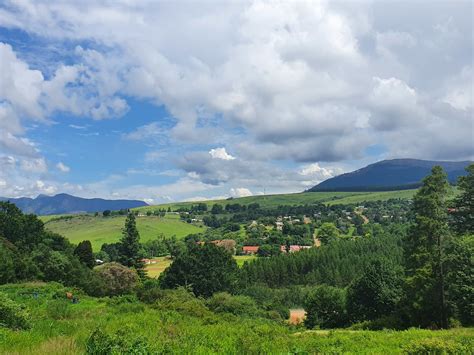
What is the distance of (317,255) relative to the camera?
397ft

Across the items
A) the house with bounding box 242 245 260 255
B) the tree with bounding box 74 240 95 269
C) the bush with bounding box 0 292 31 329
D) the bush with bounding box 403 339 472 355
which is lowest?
the house with bounding box 242 245 260 255

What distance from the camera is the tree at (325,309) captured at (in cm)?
5944

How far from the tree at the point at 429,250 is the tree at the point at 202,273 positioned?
1987 inches

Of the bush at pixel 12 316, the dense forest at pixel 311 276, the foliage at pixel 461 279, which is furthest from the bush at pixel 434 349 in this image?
the foliage at pixel 461 279

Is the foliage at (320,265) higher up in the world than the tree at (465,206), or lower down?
lower down

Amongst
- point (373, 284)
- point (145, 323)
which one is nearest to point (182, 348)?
point (145, 323)

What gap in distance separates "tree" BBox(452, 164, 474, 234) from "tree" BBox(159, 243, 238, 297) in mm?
47984

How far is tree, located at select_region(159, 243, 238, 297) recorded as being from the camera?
81.9m

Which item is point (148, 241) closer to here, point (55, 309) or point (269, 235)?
point (269, 235)

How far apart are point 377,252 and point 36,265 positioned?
3602 inches

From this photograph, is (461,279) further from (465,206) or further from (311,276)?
(311,276)

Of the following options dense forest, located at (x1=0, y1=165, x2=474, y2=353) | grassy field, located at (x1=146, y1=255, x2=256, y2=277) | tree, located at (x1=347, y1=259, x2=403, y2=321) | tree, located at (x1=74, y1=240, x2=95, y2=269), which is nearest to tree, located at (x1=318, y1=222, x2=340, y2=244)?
grassy field, located at (x1=146, y1=255, x2=256, y2=277)

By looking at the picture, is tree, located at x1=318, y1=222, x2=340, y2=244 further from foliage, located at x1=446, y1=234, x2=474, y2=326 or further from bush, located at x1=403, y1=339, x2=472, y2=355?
bush, located at x1=403, y1=339, x2=472, y2=355

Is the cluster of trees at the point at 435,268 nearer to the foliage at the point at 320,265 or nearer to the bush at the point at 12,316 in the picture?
the bush at the point at 12,316
